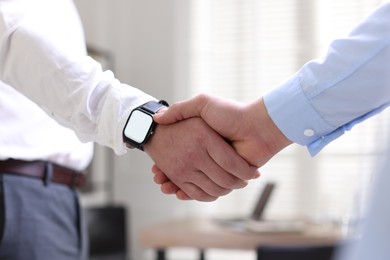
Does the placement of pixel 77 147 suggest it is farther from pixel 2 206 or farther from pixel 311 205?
pixel 311 205

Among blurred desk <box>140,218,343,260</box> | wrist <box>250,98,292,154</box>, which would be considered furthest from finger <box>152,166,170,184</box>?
blurred desk <box>140,218,343,260</box>

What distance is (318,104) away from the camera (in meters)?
1.00

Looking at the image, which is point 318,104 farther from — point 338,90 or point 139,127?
point 139,127

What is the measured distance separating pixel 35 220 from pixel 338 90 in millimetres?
699

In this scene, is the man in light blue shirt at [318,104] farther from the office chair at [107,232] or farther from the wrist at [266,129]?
the office chair at [107,232]

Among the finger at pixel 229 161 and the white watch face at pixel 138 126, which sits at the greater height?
the white watch face at pixel 138 126

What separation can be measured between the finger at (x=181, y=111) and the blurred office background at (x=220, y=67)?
2.17 meters

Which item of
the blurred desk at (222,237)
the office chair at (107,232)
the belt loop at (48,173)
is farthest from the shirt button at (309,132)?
the office chair at (107,232)

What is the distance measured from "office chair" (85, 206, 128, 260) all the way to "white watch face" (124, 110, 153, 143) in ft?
7.52

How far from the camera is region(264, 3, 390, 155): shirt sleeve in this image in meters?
0.94

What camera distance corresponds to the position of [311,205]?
3.29 metres

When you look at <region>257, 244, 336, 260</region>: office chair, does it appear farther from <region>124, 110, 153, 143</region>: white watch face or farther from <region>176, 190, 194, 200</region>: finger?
<region>124, 110, 153, 143</region>: white watch face

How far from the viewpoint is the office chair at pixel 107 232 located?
3.34 m

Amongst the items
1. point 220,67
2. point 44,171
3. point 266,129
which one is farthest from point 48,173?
point 220,67
